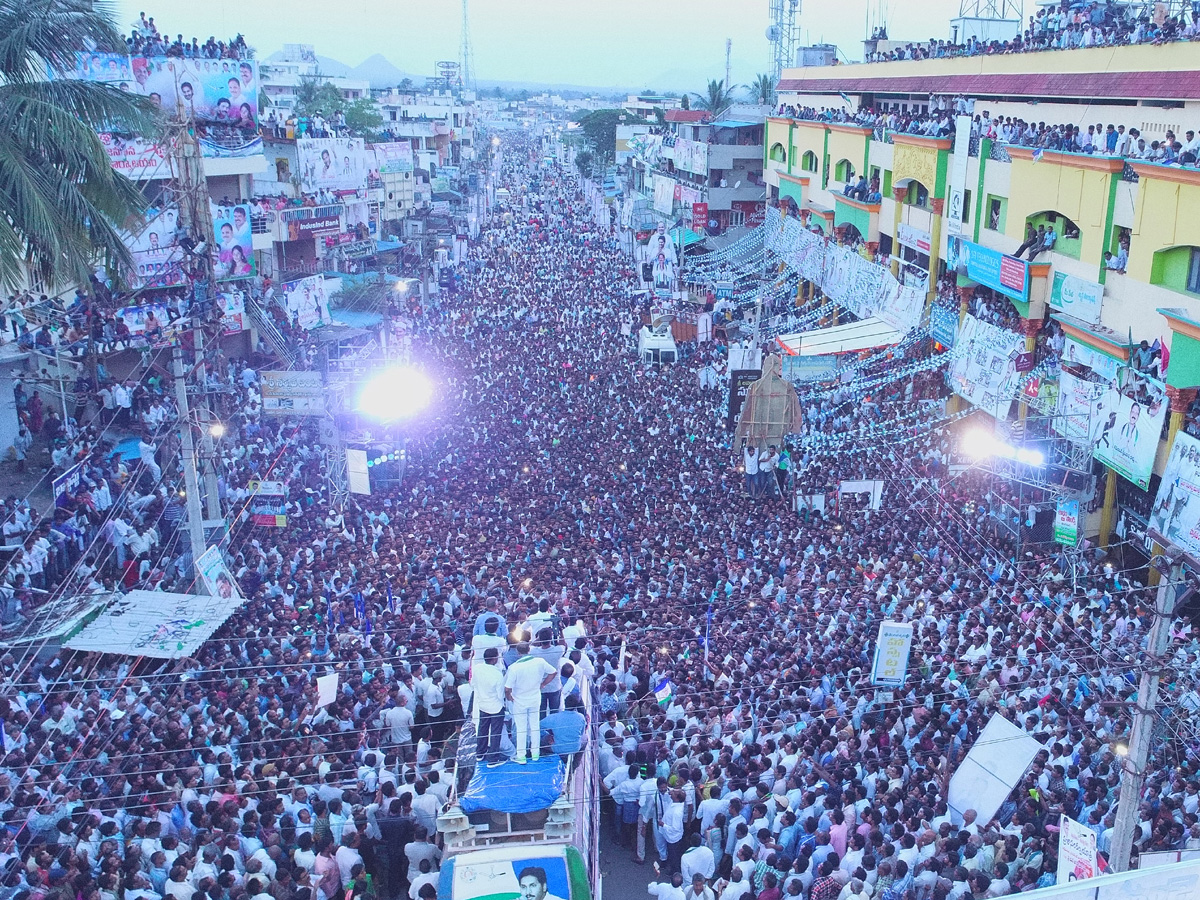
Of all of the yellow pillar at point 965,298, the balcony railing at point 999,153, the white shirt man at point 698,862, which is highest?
the balcony railing at point 999,153

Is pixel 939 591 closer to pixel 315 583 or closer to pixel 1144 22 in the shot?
pixel 315 583

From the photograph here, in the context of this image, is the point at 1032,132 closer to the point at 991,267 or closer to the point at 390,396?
the point at 991,267

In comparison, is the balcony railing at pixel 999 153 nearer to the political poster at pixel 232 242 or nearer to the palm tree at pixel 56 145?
the palm tree at pixel 56 145

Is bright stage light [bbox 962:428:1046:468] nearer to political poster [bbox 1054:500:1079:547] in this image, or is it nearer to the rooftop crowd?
the rooftop crowd

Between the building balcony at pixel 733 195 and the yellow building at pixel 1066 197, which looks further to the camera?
the building balcony at pixel 733 195

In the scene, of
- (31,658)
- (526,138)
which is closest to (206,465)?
(31,658)

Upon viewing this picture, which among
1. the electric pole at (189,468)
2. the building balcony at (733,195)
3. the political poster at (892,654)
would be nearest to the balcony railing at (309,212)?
the building balcony at (733,195)
